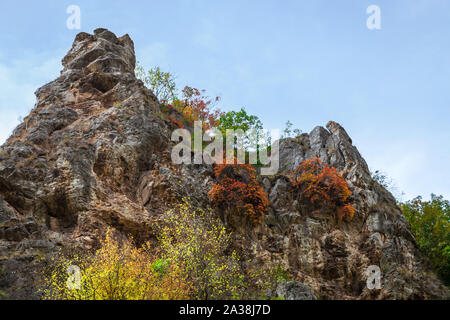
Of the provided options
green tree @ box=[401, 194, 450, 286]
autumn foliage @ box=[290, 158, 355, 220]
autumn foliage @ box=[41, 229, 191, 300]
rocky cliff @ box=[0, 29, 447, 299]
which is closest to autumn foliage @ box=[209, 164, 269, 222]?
rocky cliff @ box=[0, 29, 447, 299]

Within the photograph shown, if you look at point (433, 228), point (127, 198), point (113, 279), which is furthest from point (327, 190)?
point (113, 279)

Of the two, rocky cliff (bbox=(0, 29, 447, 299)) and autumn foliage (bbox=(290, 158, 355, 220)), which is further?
autumn foliage (bbox=(290, 158, 355, 220))

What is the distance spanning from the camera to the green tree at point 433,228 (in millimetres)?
22250

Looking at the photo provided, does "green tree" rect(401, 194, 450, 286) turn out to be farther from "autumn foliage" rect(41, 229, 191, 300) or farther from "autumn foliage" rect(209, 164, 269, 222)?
"autumn foliage" rect(41, 229, 191, 300)

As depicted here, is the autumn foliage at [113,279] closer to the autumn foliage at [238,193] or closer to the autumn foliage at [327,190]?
the autumn foliage at [238,193]

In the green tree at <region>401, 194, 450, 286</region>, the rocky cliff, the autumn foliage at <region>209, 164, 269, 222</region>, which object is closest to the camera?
the rocky cliff

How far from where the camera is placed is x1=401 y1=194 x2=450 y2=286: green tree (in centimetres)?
2225

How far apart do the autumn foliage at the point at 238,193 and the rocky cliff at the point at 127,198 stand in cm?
74

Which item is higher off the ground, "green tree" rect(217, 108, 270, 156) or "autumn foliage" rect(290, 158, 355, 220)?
"green tree" rect(217, 108, 270, 156)

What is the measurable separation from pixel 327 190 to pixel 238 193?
663cm

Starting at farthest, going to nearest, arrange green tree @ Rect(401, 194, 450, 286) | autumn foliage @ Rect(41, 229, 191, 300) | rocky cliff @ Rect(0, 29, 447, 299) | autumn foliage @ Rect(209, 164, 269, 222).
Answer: green tree @ Rect(401, 194, 450, 286) < autumn foliage @ Rect(209, 164, 269, 222) < rocky cliff @ Rect(0, 29, 447, 299) < autumn foliage @ Rect(41, 229, 191, 300)

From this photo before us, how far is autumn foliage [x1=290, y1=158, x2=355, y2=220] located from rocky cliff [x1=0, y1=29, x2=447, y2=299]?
0.73 metres

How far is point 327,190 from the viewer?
23.7 meters
